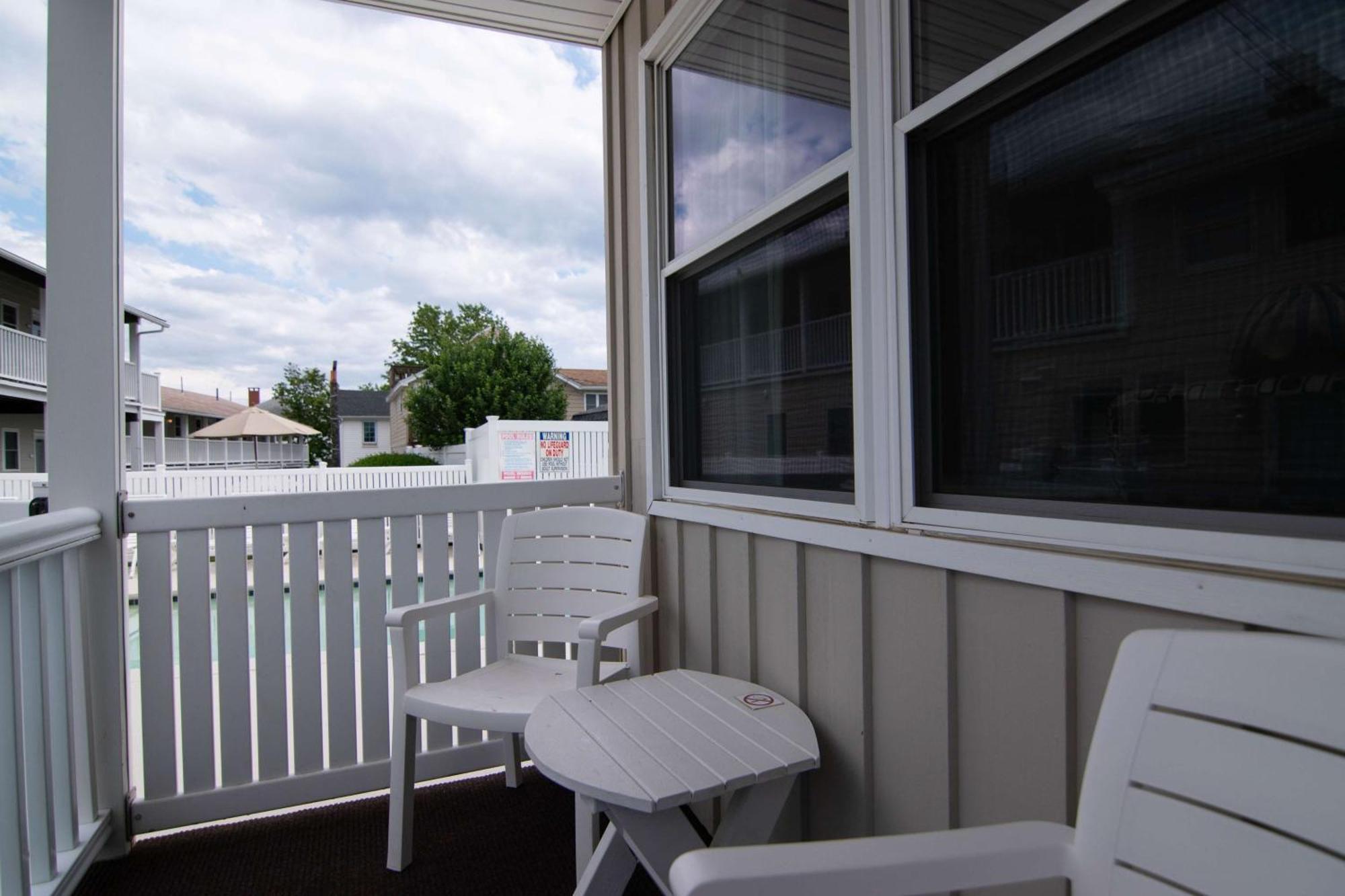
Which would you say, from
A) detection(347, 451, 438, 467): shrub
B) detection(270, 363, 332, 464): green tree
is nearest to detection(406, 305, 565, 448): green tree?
detection(270, 363, 332, 464): green tree

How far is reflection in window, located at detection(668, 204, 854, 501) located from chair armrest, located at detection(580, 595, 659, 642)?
1.37ft

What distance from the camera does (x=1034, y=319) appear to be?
1.06m

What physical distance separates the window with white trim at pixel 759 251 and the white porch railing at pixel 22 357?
188cm

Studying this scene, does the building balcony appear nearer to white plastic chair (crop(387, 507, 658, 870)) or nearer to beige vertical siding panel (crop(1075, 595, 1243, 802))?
white plastic chair (crop(387, 507, 658, 870))

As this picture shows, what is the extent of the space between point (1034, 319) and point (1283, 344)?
0.33 meters

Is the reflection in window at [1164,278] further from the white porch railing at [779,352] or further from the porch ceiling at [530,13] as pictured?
the porch ceiling at [530,13]

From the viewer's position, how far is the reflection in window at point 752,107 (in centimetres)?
152

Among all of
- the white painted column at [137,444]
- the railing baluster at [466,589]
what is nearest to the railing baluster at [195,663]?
the white painted column at [137,444]

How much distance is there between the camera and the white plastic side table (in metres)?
1.18

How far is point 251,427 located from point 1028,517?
6362 millimetres

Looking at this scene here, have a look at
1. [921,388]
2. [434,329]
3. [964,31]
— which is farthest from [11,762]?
[434,329]

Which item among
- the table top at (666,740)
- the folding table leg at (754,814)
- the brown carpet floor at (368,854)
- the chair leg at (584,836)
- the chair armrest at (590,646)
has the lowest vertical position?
the brown carpet floor at (368,854)

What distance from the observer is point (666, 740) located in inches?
53.5

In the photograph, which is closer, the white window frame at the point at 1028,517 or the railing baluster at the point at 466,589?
the white window frame at the point at 1028,517
